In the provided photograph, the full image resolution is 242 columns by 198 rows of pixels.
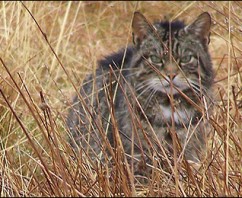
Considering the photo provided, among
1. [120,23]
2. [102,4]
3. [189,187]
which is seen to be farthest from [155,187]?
[102,4]

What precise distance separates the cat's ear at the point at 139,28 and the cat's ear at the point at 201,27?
20 centimetres

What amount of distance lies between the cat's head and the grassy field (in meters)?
0.08

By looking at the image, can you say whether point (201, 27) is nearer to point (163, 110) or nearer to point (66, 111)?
point (163, 110)

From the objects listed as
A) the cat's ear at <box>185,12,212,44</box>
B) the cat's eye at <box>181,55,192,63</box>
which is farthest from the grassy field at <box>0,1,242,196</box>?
the cat's eye at <box>181,55,192,63</box>

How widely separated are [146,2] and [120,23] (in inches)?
24.6

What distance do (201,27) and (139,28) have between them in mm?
294

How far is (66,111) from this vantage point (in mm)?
4238

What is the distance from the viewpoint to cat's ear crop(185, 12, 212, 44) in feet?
12.1

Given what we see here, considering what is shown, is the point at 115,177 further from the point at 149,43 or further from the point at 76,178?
the point at 149,43

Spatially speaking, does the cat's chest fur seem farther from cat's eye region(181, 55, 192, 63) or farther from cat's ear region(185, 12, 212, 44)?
cat's ear region(185, 12, 212, 44)

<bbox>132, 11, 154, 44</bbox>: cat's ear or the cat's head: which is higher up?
<bbox>132, 11, 154, 44</bbox>: cat's ear

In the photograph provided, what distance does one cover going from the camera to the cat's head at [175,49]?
145 inches

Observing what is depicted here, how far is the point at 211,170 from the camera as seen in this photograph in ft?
8.89

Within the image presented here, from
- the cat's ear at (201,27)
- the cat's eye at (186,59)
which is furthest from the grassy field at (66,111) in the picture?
the cat's eye at (186,59)
